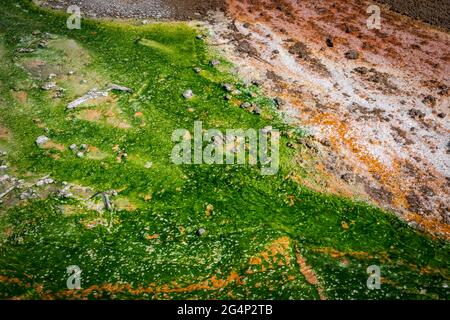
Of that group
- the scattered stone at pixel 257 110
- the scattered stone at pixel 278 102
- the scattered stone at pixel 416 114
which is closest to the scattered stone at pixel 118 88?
the scattered stone at pixel 257 110

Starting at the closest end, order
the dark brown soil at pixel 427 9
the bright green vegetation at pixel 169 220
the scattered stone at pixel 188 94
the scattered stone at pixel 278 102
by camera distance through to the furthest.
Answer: the bright green vegetation at pixel 169 220
the scattered stone at pixel 278 102
the scattered stone at pixel 188 94
the dark brown soil at pixel 427 9

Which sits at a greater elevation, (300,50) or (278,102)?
(300,50)

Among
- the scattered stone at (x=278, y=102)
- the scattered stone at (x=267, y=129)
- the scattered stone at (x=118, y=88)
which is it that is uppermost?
the scattered stone at (x=118, y=88)

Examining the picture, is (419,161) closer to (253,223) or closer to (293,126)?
(293,126)

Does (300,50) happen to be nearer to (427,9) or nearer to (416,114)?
(416,114)

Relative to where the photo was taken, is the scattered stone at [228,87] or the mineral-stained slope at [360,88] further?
the scattered stone at [228,87]

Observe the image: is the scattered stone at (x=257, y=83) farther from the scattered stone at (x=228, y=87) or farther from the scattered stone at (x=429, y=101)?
the scattered stone at (x=429, y=101)

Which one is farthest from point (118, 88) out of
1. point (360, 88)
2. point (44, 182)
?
point (360, 88)
